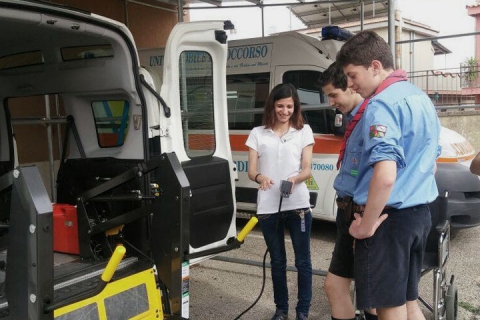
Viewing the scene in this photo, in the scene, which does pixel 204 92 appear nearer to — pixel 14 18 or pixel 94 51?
pixel 94 51

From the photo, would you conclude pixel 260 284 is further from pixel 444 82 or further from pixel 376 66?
pixel 444 82

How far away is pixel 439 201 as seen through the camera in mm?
3662

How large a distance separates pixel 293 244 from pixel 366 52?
1.71m

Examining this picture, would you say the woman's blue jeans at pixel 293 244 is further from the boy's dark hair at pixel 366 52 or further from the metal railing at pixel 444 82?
the metal railing at pixel 444 82

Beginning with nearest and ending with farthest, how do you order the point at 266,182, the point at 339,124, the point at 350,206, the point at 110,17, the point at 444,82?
the point at 350,206
the point at 266,182
the point at 339,124
the point at 110,17
the point at 444,82

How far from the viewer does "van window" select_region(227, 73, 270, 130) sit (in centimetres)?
662

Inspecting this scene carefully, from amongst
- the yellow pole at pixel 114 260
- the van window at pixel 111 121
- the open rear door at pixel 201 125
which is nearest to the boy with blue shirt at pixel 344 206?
the open rear door at pixel 201 125

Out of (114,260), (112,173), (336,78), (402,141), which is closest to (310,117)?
(336,78)

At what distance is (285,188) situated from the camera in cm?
352

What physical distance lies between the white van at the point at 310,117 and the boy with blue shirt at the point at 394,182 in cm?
276

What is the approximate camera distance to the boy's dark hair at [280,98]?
3.66 m

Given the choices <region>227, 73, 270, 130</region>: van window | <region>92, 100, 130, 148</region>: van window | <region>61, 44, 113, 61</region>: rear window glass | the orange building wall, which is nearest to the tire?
<region>92, 100, 130, 148</region>: van window

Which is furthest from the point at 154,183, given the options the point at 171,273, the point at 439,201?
the point at 439,201

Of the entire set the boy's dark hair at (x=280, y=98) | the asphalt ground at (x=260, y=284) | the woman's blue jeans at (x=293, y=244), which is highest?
the boy's dark hair at (x=280, y=98)
